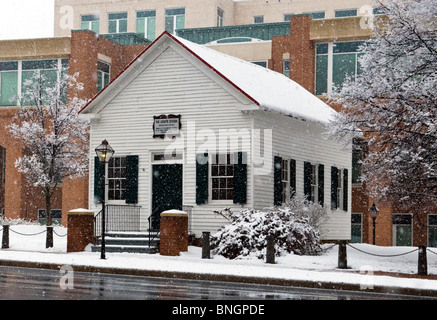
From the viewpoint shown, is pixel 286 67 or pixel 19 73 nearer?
pixel 286 67

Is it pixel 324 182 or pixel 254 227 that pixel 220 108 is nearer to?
pixel 254 227

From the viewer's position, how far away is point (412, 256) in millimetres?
26031

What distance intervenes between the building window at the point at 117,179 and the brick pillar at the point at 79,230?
1.72m

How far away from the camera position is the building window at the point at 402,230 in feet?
131

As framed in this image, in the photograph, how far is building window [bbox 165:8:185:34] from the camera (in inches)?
2648

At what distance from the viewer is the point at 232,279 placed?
18.5 metres

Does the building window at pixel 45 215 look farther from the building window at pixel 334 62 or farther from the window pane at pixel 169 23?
the window pane at pixel 169 23

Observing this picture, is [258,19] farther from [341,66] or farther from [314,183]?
[314,183]

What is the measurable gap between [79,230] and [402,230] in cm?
2031

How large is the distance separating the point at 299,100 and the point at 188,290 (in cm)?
1711

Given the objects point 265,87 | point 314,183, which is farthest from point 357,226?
point 265,87

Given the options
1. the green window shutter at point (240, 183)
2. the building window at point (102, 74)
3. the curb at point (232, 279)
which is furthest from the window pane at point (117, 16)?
the curb at point (232, 279)
